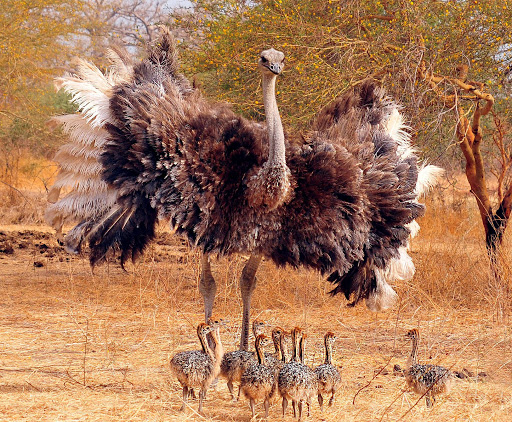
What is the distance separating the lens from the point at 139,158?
423 cm

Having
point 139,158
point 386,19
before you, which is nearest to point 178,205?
point 139,158

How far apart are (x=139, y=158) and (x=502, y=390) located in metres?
2.44

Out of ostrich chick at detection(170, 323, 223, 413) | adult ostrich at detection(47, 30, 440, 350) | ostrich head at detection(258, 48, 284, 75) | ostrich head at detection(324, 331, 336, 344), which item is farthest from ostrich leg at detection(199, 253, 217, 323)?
ostrich head at detection(258, 48, 284, 75)

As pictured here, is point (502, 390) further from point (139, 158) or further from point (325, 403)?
point (139, 158)

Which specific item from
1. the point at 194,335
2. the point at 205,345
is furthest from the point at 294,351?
the point at 194,335

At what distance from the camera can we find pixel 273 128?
13.5 ft

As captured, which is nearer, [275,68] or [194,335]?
[275,68]

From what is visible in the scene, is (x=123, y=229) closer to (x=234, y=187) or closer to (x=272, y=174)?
(x=234, y=187)

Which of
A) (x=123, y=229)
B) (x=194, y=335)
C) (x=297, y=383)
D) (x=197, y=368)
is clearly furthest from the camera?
(x=194, y=335)

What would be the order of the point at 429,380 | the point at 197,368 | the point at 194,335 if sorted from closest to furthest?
the point at 197,368, the point at 429,380, the point at 194,335

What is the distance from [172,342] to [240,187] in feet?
5.42

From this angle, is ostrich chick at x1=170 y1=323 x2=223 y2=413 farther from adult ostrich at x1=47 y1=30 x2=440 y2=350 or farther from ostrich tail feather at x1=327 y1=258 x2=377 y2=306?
ostrich tail feather at x1=327 y1=258 x2=377 y2=306

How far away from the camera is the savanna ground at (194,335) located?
13.2 ft

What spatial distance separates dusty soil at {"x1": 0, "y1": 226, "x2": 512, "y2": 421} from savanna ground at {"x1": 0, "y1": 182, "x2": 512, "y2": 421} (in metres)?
0.01
